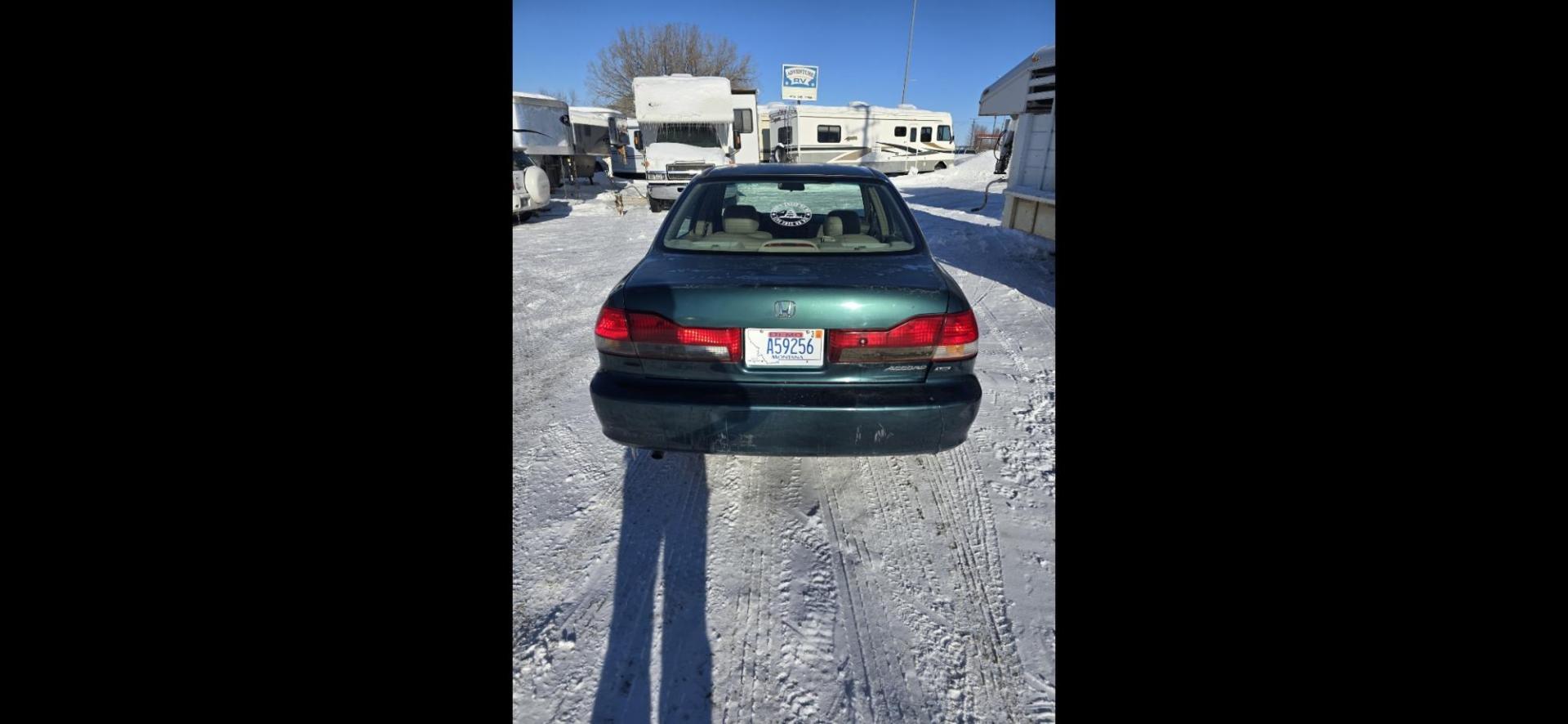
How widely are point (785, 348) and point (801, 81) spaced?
28.2 metres

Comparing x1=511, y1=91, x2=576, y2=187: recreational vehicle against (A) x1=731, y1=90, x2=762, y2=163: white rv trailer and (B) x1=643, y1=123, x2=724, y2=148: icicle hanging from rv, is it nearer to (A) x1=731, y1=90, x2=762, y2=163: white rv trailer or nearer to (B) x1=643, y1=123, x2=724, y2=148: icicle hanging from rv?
(B) x1=643, y1=123, x2=724, y2=148: icicle hanging from rv

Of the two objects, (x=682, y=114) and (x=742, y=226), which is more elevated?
(x=682, y=114)

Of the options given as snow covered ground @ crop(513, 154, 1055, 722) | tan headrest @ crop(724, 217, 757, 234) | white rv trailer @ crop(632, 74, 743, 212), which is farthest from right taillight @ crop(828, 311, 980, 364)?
white rv trailer @ crop(632, 74, 743, 212)

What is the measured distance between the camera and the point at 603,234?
11.0 metres

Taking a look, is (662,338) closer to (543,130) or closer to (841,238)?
(841,238)

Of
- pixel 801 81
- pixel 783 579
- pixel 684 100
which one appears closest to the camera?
pixel 783 579

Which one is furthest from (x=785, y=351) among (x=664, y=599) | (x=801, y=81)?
(x=801, y=81)

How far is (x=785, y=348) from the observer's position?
2.26m

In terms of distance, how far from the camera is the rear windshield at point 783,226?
279 centimetres

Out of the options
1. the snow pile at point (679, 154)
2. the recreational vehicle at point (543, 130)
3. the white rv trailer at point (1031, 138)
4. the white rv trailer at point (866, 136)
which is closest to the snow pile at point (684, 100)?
the snow pile at point (679, 154)

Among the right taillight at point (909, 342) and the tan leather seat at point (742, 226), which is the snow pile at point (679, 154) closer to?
the tan leather seat at point (742, 226)

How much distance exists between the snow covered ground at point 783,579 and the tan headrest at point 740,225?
1203 millimetres

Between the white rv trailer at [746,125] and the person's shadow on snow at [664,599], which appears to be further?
the white rv trailer at [746,125]
